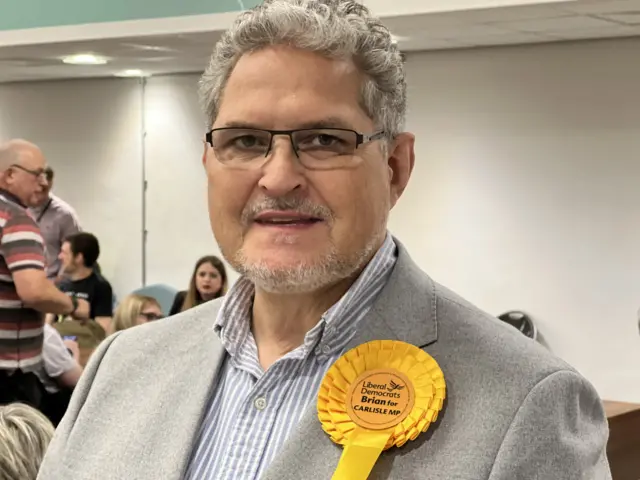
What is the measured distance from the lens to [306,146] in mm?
1287

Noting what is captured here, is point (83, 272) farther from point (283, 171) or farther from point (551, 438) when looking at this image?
point (551, 438)

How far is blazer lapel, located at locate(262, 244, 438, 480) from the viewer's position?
125 cm

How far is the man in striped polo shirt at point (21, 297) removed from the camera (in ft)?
10.9

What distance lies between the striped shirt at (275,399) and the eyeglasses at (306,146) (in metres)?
0.16

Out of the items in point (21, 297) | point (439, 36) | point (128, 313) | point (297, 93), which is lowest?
point (128, 313)

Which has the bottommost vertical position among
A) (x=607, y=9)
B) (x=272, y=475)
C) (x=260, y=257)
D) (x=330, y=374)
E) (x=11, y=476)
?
(x=11, y=476)

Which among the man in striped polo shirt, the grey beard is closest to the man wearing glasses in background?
the man in striped polo shirt

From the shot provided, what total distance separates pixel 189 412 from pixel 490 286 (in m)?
4.57

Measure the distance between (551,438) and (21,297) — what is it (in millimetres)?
2526

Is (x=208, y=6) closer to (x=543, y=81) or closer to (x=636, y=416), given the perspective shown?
(x=543, y=81)

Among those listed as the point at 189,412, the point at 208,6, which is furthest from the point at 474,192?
the point at 189,412

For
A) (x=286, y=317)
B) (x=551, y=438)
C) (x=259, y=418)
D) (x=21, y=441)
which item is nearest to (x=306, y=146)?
Result: (x=286, y=317)

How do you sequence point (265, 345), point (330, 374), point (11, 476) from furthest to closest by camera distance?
point (11, 476), point (265, 345), point (330, 374)

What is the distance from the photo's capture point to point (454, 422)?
3.98 ft
